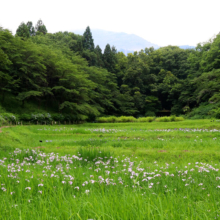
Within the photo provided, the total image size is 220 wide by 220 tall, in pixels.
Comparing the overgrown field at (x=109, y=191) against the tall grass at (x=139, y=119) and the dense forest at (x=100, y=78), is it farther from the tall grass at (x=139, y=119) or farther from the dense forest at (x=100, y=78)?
the tall grass at (x=139, y=119)

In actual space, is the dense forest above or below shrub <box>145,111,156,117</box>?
above

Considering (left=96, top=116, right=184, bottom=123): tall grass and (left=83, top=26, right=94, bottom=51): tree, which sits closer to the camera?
(left=96, top=116, right=184, bottom=123): tall grass

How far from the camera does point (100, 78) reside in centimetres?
3575

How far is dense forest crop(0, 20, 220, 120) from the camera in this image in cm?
2602

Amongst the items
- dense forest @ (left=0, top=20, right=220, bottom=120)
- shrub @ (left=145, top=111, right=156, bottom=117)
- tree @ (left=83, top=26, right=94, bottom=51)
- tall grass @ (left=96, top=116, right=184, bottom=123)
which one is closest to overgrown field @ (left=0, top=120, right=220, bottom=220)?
dense forest @ (left=0, top=20, right=220, bottom=120)

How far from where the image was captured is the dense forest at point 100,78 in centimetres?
2602

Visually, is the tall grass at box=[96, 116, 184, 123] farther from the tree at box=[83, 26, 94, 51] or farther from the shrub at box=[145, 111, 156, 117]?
the tree at box=[83, 26, 94, 51]

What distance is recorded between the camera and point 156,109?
4275 centimetres

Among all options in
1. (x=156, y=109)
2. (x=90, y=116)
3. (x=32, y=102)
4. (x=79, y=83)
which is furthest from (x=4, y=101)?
(x=156, y=109)

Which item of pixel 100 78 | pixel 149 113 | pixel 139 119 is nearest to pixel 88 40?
pixel 100 78

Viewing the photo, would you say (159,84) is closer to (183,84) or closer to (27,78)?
(183,84)

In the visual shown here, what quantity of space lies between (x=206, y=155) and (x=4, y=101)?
27.7 metres

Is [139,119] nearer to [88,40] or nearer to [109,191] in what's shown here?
[109,191]

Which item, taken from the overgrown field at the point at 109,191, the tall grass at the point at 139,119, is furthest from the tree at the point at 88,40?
the overgrown field at the point at 109,191
